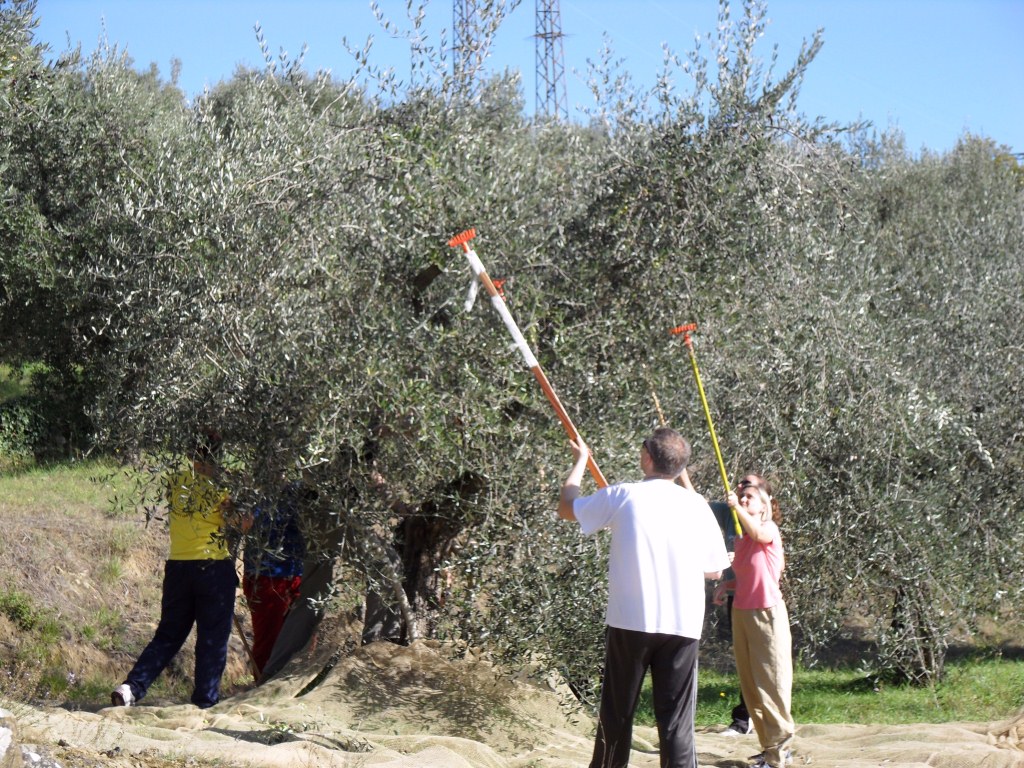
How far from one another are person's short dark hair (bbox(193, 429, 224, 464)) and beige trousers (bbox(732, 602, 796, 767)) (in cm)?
322

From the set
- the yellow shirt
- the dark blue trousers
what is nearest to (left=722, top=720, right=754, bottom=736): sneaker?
the dark blue trousers

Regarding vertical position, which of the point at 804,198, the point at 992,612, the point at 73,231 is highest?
the point at 73,231

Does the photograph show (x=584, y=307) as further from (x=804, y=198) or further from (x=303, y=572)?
(x=303, y=572)

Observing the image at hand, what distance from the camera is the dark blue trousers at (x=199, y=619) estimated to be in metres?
7.56

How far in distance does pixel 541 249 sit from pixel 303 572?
11.2ft

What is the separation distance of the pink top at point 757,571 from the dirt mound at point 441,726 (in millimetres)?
1148

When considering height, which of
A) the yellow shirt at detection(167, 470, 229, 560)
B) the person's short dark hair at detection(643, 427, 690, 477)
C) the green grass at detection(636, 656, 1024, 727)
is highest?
the person's short dark hair at detection(643, 427, 690, 477)

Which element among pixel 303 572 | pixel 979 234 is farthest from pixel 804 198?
pixel 979 234

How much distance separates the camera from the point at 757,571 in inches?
257

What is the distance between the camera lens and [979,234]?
1223cm

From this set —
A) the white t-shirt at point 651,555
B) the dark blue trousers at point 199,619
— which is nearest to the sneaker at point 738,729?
the white t-shirt at point 651,555

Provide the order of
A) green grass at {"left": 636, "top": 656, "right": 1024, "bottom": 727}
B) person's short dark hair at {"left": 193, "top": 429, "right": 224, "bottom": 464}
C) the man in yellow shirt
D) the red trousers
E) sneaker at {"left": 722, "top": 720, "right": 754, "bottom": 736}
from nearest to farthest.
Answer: person's short dark hair at {"left": 193, "top": 429, "right": 224, "bottom": 464}
the man in yellow shirt
sneaker at {"left": 722, "top": 720, "right": 754, "bottom": 736}
the red trousers
green grass at {"left": 636, "top": 656, "right": 1024, "bottom": 727}

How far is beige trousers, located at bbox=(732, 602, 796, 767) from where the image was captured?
6.46 metres

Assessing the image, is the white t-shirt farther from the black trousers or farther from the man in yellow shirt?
the man in yellow shirt
